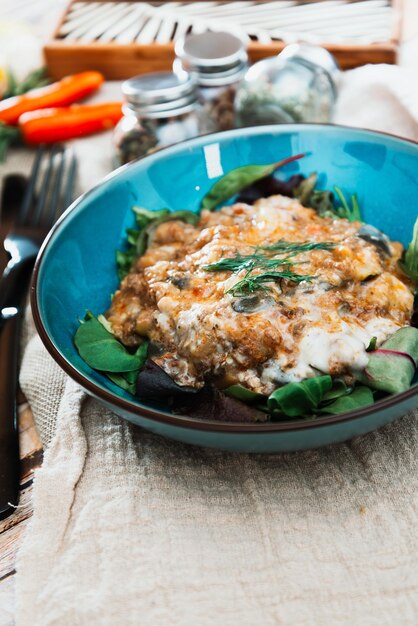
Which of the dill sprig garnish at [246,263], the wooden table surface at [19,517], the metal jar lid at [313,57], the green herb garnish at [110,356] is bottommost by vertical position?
the wooden table surface at [19,517]

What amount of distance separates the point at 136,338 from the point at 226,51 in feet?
6.05

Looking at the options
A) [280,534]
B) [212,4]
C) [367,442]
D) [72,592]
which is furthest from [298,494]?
[212,4]

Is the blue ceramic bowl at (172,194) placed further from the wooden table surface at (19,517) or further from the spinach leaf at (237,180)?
the wooden table surface at (19,517)

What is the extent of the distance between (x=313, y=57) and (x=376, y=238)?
4.89ft

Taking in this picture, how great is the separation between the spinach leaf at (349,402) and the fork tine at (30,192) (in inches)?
73.3

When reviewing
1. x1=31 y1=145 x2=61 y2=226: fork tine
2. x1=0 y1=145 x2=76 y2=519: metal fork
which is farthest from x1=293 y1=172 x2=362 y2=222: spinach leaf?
x1=31 y1=145 x2=61 y2=226: fork tine

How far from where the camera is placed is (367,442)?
209 cm

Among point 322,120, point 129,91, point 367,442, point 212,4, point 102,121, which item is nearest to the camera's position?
point 367,442

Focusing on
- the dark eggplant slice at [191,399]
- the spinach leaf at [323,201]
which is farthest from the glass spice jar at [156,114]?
the dark eggplant slice at [191,399]

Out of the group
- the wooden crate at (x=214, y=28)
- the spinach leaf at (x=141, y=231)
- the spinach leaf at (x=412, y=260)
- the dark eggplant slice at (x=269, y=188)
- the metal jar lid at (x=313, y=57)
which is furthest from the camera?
the wooden crate at (x=214, y=28)

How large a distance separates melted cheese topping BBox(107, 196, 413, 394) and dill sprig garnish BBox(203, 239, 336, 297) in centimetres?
2

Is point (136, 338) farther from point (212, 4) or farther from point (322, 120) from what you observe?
point (212, 4)

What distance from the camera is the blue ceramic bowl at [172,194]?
2.25 m

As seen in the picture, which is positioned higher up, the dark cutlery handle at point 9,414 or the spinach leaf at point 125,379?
the spinach leaf at point 125,379
